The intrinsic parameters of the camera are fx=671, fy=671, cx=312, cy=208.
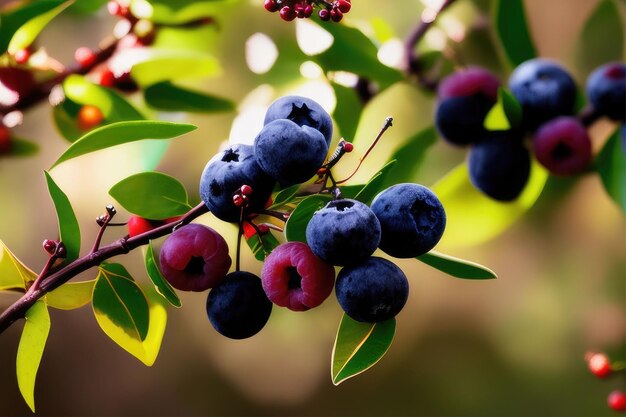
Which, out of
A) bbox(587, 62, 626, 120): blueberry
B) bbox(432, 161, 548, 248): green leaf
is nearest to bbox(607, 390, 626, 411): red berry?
bbox(432, 161, 548, 248): green leaf

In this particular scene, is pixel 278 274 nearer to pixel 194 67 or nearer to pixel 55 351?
pixel 194 67

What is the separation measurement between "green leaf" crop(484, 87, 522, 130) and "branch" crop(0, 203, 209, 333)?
0.43 meters

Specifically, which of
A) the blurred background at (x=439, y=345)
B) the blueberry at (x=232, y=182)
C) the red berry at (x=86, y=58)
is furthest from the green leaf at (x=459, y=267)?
the blurred background at (x=439, y=345)

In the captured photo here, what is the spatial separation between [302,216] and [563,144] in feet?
1.59

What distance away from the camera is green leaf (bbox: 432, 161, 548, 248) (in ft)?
3.21

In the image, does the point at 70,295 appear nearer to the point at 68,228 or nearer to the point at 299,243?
the point at 68,228

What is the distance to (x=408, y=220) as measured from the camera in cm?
50

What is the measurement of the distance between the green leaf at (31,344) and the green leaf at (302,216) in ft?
0.70

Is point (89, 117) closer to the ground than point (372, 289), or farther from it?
farther from it

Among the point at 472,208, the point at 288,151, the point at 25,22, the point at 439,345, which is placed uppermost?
the point at 25,22

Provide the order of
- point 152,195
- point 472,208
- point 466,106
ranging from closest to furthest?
point 152,195, point 466,106, point 472,208

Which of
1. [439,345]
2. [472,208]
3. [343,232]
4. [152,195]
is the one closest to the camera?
[343,232]

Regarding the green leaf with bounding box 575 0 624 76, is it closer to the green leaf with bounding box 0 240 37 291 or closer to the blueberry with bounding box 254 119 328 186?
the blueberry with bounding box 254 119 328 186

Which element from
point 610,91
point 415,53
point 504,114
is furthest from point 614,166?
point 415,53
